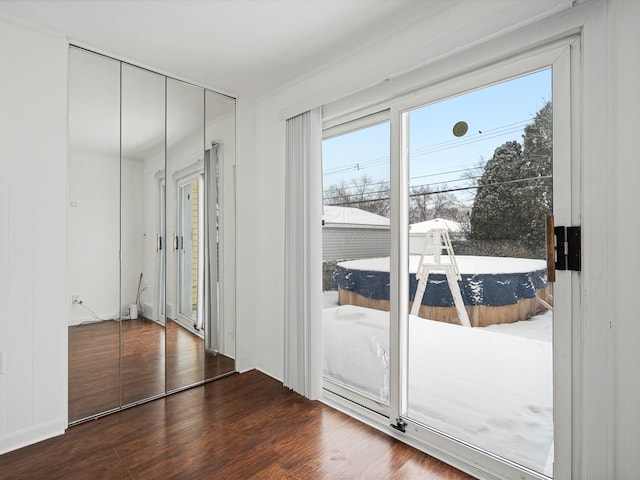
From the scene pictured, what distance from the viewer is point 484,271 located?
195 cm

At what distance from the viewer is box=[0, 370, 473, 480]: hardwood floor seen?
1.92 m

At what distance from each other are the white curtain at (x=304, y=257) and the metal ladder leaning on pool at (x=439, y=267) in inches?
34.2

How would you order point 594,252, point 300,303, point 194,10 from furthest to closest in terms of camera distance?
point 300,303, point 194,10, point 594,252

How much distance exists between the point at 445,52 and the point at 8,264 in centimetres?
293

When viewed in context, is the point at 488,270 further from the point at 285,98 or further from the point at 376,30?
the point at 285,98

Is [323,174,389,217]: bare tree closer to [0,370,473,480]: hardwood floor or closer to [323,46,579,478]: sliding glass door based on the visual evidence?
[323,46,579,478]: sliding glass door

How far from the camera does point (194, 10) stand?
207 cm

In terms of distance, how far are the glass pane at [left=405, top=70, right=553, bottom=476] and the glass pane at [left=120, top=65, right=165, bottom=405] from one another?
2.04 meters

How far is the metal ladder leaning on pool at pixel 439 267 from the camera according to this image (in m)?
2.05

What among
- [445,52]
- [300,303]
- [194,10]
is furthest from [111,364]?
[445,52]

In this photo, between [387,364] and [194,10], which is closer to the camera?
[194,10]

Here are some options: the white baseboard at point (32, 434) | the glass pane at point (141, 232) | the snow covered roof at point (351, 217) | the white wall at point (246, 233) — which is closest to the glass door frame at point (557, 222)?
the snow covered roof at point (351, 217)

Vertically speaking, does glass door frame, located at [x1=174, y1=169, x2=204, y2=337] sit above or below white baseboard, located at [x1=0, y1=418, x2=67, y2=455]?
above

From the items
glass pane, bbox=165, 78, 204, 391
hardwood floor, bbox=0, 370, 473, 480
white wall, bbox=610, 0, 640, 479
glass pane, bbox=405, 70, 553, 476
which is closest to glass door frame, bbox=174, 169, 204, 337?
glass pane, bbox=165, 78, 204, 391
